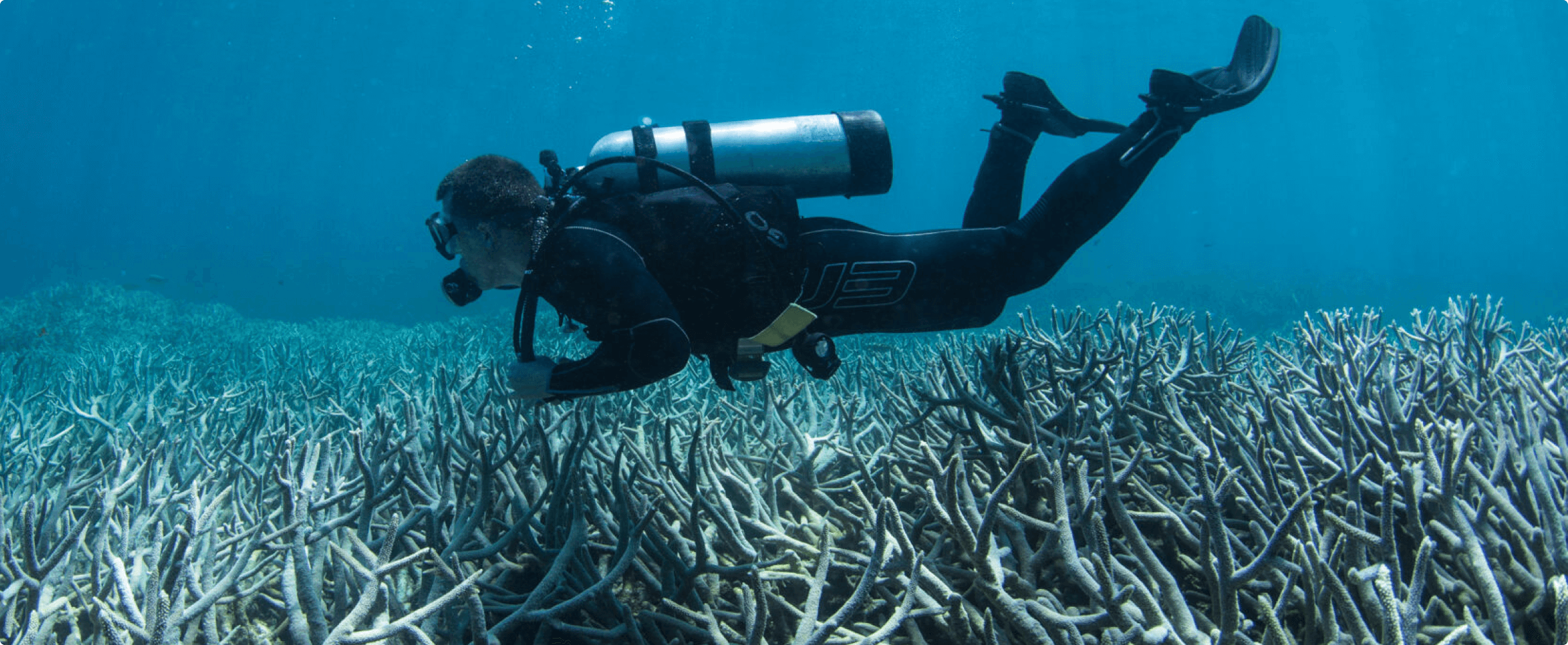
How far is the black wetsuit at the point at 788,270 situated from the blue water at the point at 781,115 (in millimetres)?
17622

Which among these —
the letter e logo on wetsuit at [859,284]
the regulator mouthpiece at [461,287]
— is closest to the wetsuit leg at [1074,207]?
the letter e logo on wetsuit at [859,284]

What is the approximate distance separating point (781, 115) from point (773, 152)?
41.7 metres

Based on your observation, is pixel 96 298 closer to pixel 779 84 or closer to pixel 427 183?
pixel 779 84

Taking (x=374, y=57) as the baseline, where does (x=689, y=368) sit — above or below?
below

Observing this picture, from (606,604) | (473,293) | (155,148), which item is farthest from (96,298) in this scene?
(155,148)

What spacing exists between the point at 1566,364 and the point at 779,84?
6615cm

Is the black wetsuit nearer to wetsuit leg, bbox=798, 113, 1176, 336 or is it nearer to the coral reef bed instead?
wetsuit leg, bbox=798, 113, 1176, 336

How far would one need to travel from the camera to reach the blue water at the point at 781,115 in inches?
1939

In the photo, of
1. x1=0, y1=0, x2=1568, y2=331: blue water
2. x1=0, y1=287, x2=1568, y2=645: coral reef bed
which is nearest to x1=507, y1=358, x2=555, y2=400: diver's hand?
x1=0, y1=287, x2=1568, y2=645: coral reef bed

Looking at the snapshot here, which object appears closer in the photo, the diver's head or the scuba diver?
the scuba diver

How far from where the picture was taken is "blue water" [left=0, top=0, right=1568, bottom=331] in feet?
162

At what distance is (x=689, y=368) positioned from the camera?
235 inches

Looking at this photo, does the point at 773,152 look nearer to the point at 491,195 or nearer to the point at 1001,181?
the point at 491,195

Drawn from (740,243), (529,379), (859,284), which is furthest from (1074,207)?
(529,379)
